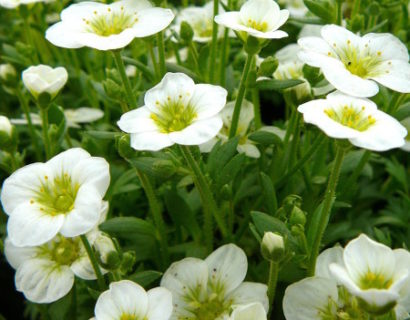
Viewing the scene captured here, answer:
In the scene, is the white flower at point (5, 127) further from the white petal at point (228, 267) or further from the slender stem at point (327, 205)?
the slender stem at point (327, 205)

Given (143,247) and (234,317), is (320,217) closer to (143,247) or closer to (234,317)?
(234,317)

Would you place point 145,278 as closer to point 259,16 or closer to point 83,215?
point 83,215

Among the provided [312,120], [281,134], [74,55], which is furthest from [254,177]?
[74,55]

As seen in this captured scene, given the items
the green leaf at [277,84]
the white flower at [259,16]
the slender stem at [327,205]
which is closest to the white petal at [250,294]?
the slender stem at [327,205]

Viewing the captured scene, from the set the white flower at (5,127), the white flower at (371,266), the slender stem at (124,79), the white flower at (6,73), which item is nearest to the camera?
the white flower at (371,266)

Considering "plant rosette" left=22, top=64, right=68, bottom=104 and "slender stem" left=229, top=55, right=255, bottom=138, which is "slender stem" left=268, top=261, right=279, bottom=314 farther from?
"plant rosette" left=22, top=64, right=68, bottom=104

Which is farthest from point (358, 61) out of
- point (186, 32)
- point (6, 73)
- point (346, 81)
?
point (6, 73)

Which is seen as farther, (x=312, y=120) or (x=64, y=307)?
(x=64, y=307)

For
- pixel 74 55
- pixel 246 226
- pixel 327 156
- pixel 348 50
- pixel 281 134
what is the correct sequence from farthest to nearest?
pixel 74 55
pixel 327 156
pixel 281 134
pixel 246 226
pixel 348 50

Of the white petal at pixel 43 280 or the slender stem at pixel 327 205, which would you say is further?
the white petal at pixel 43 280
